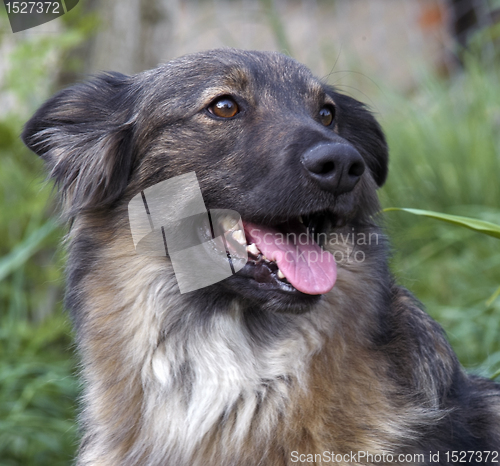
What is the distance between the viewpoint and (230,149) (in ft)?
8.43

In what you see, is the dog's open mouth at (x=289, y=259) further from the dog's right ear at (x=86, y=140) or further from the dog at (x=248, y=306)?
the dog's right ear at (x=86, y=140)

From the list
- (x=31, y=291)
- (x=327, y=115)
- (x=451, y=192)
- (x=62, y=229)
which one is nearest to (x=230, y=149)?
(x=327, y=115)

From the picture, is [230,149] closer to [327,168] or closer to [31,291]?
[327,168]

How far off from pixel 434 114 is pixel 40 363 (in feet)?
14.2

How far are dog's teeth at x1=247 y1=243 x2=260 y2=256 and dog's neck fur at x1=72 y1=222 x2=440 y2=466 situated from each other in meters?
0.27

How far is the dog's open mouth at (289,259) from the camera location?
241cm

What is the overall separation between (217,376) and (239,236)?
1.90 ft

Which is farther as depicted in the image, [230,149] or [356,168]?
[230,149]

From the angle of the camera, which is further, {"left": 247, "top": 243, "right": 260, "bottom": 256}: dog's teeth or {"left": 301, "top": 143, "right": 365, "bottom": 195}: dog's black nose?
{"left": 247, "top": 243, "right": 260, "bottom": 256}: dog's teeth
